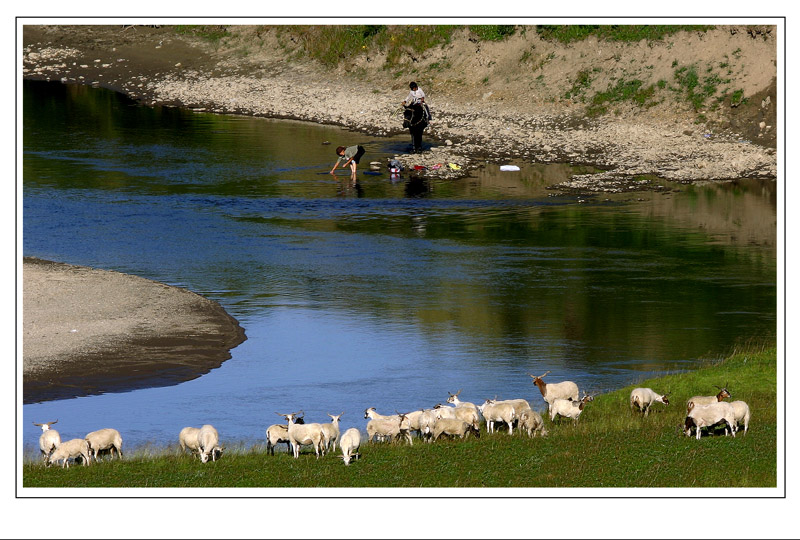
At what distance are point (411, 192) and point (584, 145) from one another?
9.64 metres

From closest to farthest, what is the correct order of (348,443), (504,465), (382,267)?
1. (504,465)
2. (348,443)
3. (382,267)

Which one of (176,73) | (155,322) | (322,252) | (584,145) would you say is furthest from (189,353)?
(176,73)

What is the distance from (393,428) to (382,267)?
14.3 meters

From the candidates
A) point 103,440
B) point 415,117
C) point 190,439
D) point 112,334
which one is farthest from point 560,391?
point 415,117

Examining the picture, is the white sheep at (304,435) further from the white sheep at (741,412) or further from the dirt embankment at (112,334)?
the white sheep at (741,412)

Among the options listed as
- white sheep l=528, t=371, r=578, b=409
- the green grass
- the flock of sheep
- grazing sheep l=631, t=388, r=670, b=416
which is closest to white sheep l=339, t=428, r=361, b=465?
the flock of sheep

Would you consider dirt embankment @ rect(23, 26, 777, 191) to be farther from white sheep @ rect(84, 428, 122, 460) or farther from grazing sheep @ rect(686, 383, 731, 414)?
white sheep @ rect(84, 428, 122, 460)

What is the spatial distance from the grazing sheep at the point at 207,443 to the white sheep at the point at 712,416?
7.53 meters

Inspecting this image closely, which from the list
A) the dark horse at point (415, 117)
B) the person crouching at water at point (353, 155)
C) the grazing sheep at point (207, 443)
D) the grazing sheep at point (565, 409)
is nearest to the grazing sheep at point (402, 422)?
the grazing sheep at point (207, 443)

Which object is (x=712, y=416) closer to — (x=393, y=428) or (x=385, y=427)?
(x=393, y=428)

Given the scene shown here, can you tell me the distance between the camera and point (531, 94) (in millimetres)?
56531

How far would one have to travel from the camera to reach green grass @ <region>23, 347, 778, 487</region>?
16766mm

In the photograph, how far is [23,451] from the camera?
1911 centimetres

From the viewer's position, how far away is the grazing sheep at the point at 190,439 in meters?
18.4
